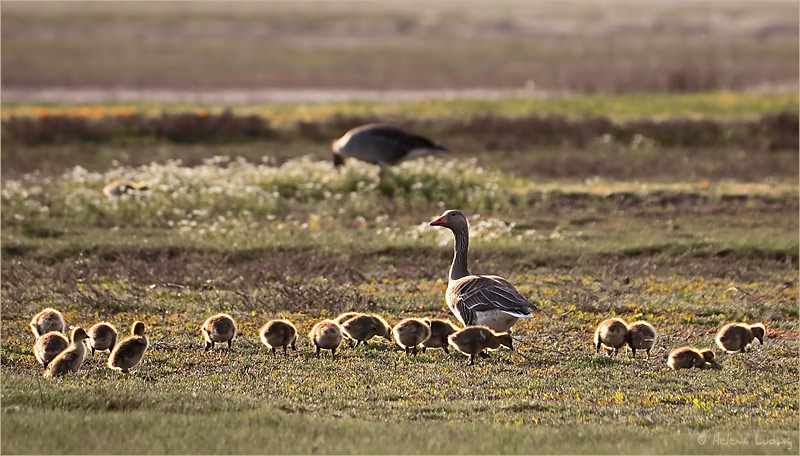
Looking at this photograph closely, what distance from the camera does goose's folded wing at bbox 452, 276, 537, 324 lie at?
43.5 ft

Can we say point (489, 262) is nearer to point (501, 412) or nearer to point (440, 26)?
point (501, 412)

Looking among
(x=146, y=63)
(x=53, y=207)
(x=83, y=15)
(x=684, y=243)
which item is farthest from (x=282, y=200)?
(x=83, y=15)

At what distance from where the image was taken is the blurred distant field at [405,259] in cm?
1050

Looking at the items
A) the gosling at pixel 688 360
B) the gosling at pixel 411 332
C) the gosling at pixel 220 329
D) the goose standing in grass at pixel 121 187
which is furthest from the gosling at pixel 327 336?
the goose standing in grass at pixel 121 187

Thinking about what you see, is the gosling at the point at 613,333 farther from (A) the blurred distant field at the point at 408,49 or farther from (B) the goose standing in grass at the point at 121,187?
(A) the blurred distant field at the point at 408,49

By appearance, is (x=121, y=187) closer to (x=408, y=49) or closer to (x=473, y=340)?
(x=473, y=340)

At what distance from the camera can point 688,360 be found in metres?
12.7

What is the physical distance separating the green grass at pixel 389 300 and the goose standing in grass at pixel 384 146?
0.57 m

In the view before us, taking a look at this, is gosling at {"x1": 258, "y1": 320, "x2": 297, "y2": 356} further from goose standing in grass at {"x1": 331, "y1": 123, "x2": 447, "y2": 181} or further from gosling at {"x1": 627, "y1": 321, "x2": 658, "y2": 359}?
goose standing in grass at {"x1": 331, "y1": 123, "x2": 447, "y2": 181}

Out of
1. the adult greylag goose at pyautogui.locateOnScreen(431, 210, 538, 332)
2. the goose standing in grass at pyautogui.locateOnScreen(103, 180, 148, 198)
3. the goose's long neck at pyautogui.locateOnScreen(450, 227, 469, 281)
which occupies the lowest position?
the adult greylag goose at pyautogui.locateOnScreen(431, 210, 538, 332)

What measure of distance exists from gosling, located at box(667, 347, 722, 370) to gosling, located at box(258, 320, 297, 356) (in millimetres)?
4543

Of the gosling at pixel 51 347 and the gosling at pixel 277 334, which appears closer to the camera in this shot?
the gosling at pixel 51 347

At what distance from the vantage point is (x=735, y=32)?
367 ft

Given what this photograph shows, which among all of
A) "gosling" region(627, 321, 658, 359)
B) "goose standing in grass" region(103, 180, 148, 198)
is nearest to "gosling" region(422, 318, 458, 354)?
"gosling" region(627, 321, 658, 359)
